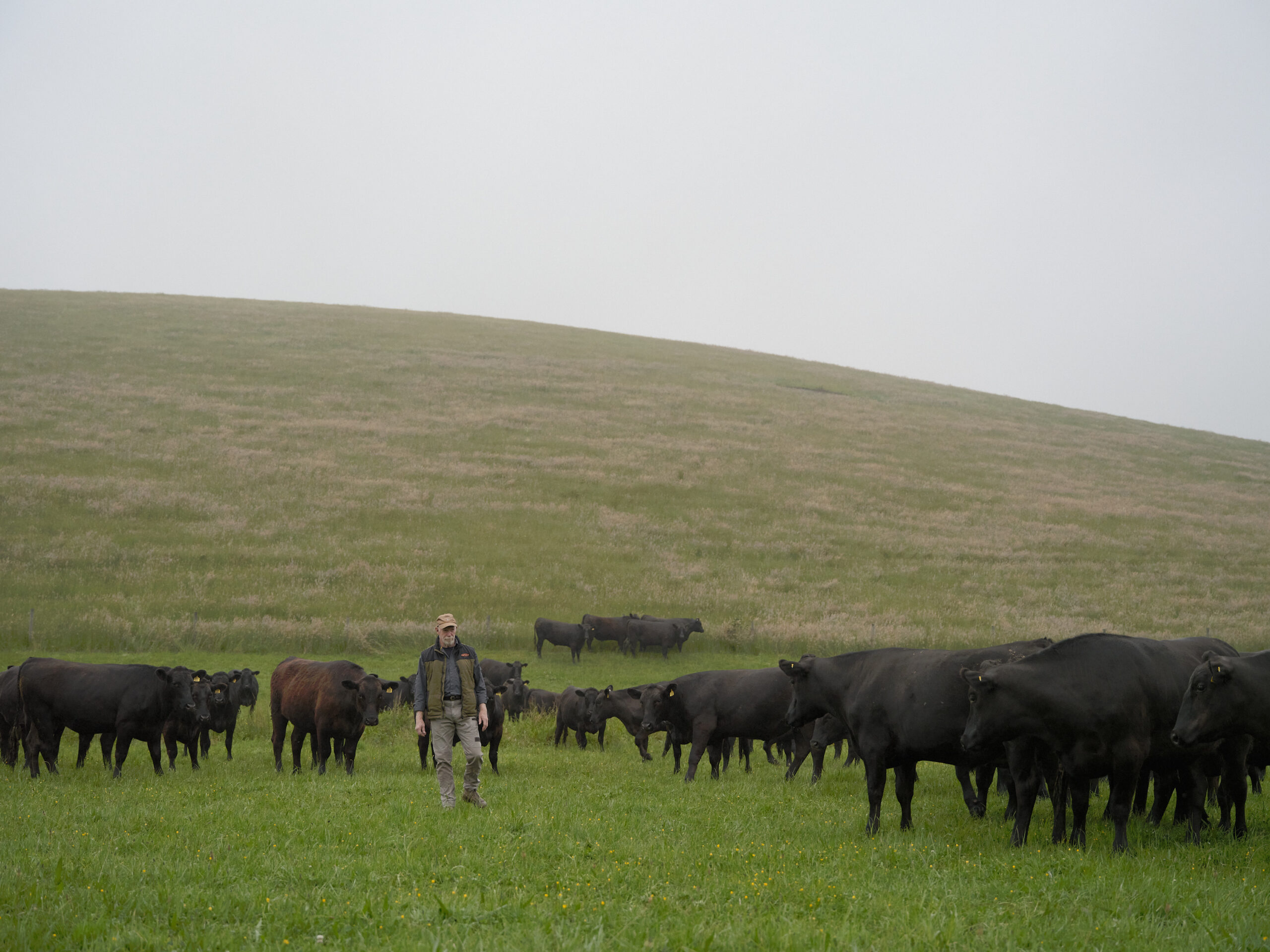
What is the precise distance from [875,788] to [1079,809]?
2.07 metres

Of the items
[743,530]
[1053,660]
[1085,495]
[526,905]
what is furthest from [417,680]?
[1085,495]

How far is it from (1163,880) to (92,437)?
47771 mm

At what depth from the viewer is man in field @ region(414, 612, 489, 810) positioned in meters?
11.4

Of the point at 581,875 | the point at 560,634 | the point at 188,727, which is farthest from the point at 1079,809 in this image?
the point at 560,634

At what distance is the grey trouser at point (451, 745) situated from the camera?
11.2 meters

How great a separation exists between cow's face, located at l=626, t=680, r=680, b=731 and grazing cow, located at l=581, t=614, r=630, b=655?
15.5 metres

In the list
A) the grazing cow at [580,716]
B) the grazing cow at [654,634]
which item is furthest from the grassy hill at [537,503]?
the grazing cow at [580,716]

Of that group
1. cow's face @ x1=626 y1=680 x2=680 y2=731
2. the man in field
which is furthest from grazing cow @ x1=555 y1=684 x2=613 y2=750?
the man in field

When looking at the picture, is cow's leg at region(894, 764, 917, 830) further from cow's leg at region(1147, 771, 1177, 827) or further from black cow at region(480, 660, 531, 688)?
black cow at region(480, 660, 531, 688)

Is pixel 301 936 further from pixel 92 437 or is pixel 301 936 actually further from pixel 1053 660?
pixel 92 437

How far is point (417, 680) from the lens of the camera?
11.8m

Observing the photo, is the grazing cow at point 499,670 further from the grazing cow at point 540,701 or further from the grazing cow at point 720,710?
the grazing cow at point 720,710

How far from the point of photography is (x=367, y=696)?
14805mm

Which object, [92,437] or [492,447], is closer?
[92,437]
